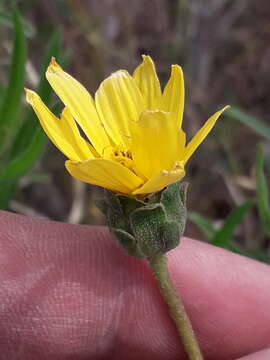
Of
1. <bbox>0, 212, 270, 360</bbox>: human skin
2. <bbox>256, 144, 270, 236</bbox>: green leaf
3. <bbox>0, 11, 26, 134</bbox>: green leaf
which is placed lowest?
<bbox>0, 212, 270, 360</bbox>: human skin

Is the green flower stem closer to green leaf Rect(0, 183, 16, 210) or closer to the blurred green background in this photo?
green leaf Rect(0, 183, 16, 210)

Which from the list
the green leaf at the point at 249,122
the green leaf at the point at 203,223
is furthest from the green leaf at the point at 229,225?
the green leaf at the point at 249,122

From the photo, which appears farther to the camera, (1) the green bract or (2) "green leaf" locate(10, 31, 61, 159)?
(2) "green leaf" locate(10, 31, 61, 159)

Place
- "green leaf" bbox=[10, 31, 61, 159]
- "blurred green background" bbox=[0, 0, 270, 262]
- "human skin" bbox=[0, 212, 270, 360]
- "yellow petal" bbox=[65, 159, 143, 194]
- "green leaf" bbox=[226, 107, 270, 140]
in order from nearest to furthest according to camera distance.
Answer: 1. "yellow petal" bbox=[65, 159, 143, 194]
2. "human skin" bbox=[0, 212, 270, 360]
3. "green leaf" bbox=[10, 31, 61, 159]
4. "green leaf" bbox=[226, 107, 270, 140]
5. "blurred green background" bbox=[0, 0, 270, 262]

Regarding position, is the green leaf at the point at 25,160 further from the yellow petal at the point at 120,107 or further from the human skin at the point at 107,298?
the yellow petal at the point at 120,107

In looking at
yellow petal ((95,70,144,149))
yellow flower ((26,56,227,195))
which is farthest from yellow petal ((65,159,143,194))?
yellow petal ((95,70,144,149))

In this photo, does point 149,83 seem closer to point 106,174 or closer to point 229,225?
point 106,174

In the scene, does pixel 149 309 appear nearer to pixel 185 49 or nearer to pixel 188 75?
pixel 188 75
